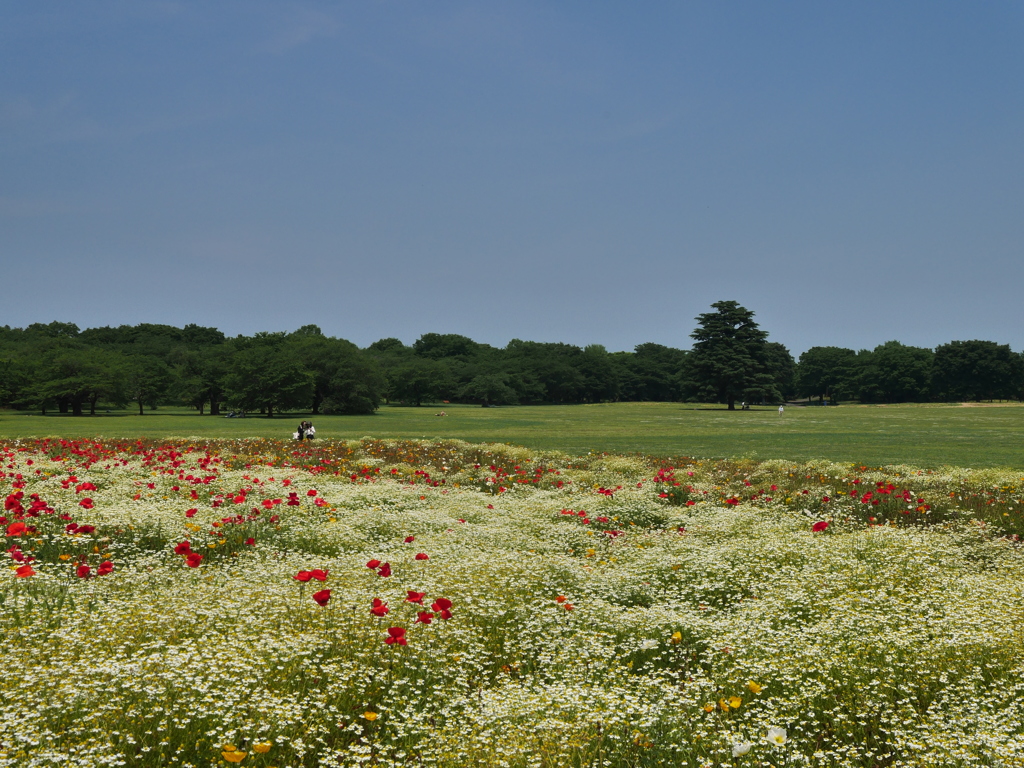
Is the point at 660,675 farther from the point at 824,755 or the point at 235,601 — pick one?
the point at 235,601

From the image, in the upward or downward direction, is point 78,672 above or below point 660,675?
above

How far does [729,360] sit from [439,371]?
55.0 meters

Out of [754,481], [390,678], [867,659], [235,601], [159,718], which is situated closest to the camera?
[159,718]

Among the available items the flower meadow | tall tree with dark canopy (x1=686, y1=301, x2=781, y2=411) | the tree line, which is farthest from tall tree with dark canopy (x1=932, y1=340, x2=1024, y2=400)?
the flower meadow

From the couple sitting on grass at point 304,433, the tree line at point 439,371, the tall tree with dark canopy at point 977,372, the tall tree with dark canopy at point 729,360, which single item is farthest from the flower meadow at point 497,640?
the tall tree with dark canopy at point 977,372

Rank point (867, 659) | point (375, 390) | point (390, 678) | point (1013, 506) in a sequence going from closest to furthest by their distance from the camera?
point (390, 678), point (867, 659), point (1013, 506), point (375, 390)

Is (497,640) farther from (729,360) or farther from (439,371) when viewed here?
(439,371)

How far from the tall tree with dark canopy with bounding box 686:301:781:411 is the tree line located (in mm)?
179

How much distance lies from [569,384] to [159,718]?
140021mm

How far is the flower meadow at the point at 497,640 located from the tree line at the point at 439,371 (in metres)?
67.1

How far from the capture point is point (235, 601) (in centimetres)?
597

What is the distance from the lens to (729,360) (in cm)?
9325

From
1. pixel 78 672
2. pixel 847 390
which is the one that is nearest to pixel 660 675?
pixel 78 672

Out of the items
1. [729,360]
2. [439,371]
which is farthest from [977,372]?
[439,371]
